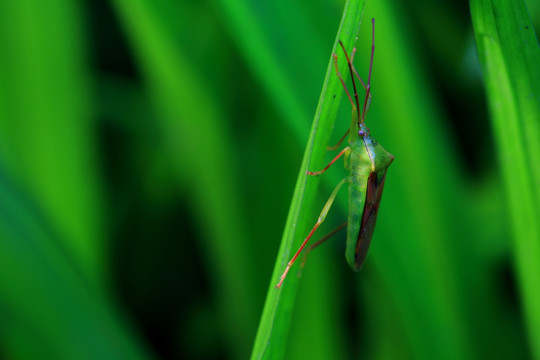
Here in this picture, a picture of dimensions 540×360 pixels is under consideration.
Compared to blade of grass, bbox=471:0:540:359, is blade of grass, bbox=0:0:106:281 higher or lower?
higher

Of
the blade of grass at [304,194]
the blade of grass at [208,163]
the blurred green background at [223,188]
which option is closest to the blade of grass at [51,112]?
the blurred green background at [223,188]

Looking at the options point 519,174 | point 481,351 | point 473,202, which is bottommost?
point 481,351

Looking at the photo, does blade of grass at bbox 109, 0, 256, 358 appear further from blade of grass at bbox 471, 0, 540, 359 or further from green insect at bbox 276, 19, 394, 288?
blade of grass at bbox 471, 0, 540, 359


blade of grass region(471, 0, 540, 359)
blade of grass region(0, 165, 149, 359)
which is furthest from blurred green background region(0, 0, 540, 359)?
blade of grass region(471, 0, 540, 359)

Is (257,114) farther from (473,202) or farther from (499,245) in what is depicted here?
(499,245)

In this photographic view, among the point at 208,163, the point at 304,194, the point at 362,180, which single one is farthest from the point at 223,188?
the point at 304,194

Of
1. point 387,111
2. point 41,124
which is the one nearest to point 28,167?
point 41,124

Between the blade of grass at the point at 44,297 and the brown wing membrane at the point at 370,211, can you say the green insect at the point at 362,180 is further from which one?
the blade of grass at the point at 44,297
